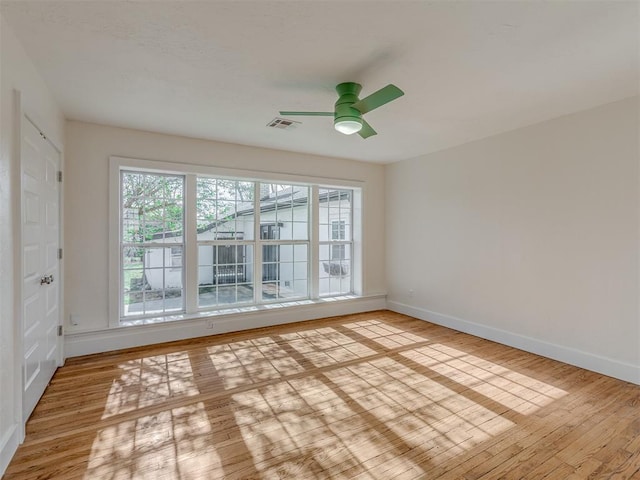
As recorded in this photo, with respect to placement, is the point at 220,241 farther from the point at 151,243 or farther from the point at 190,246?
the point at 151,243

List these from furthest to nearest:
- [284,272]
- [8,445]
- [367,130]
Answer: [284,272] → [367,130] → [8,445]

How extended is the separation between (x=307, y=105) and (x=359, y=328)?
3.00 metres

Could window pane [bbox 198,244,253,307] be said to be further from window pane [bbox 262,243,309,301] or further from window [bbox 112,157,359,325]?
window pane [bbox 262,243,309,301]

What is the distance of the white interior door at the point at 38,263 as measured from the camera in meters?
2.18

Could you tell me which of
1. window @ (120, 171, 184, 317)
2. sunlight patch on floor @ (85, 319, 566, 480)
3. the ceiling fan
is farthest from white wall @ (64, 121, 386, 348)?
the ceiling fan

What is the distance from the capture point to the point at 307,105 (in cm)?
301

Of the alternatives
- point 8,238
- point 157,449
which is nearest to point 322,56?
point 8,238

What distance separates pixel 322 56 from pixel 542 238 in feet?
9.93

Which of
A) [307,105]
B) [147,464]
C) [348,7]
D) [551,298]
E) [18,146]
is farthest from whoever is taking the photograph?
[551,298]

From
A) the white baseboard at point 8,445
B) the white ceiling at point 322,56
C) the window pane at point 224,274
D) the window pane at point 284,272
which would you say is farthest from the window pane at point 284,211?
the white baseboard at point 8,445

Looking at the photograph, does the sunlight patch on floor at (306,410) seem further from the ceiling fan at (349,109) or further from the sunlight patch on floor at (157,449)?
the ceiling fan at (349,109)

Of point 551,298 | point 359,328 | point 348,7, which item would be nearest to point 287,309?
point 359,328

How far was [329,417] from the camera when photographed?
2326 millimetres

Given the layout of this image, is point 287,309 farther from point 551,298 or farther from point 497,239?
point 551,298
